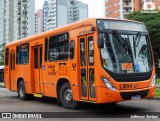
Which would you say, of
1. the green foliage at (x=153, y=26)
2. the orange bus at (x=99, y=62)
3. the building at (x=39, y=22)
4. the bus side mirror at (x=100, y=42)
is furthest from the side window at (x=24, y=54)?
the building at (x=39, y=22)

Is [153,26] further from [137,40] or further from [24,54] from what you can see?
[137,40]

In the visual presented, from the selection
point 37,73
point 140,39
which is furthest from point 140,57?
point 37,73

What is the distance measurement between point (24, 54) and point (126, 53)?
→ 23.0ft

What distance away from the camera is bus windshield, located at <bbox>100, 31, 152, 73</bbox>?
38.6ft

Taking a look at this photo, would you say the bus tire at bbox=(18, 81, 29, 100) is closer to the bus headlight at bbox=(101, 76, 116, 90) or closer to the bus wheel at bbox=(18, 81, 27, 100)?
the bus wheel at bbox=(18, 81, 27, 100)

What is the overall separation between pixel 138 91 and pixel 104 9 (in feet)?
377

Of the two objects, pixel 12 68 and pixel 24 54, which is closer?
pixel 24 54

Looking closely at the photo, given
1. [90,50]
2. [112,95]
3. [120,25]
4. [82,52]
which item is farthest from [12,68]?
[112,95]

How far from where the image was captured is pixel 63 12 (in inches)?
6924

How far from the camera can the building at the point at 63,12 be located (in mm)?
170125

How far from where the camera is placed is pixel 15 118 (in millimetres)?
11344

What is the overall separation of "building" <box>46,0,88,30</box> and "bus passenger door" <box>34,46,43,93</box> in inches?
6007

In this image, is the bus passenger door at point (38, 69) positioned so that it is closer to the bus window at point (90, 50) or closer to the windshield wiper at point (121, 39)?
the bus window at point (90, 50)

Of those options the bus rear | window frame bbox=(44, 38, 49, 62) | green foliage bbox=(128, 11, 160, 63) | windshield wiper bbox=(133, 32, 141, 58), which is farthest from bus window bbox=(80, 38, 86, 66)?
green foliage bbox=(128, 11, 160, 63)
